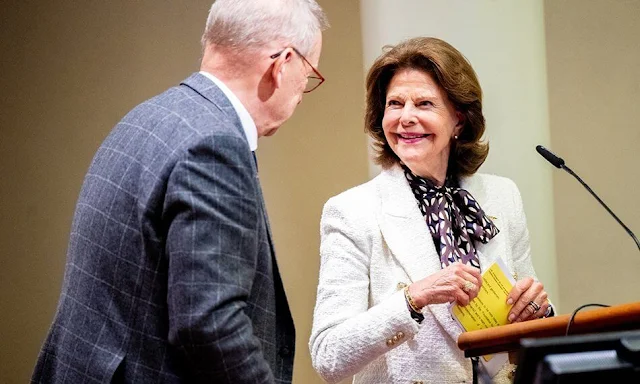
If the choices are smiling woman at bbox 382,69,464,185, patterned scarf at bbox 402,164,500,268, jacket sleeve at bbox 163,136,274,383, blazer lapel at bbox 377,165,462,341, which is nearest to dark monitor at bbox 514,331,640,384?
jacket sleeve at bbox 163,136,274,383

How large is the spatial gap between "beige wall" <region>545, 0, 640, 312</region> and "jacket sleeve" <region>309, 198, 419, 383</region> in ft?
5.93

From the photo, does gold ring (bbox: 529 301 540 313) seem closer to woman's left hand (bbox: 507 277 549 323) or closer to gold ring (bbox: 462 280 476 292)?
woman's left hand (bbox: 507 277 549 323)

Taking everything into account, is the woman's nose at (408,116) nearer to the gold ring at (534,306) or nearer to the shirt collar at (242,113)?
the gold ring at (534,306)

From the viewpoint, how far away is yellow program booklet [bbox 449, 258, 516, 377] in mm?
2178

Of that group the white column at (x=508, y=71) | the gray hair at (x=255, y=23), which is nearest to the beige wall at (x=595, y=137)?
the white column at (x=508, y=71)

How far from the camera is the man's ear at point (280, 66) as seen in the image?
70.8 inches

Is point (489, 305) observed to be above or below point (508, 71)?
below

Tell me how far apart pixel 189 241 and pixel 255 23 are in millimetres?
517

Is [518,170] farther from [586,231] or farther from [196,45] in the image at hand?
[196,45]

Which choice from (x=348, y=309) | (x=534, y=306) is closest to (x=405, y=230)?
(x=348, y=309)

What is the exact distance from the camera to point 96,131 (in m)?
3.93

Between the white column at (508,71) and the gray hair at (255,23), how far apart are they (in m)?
1.24

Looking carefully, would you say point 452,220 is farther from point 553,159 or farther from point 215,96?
point 215,96

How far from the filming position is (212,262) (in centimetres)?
153
